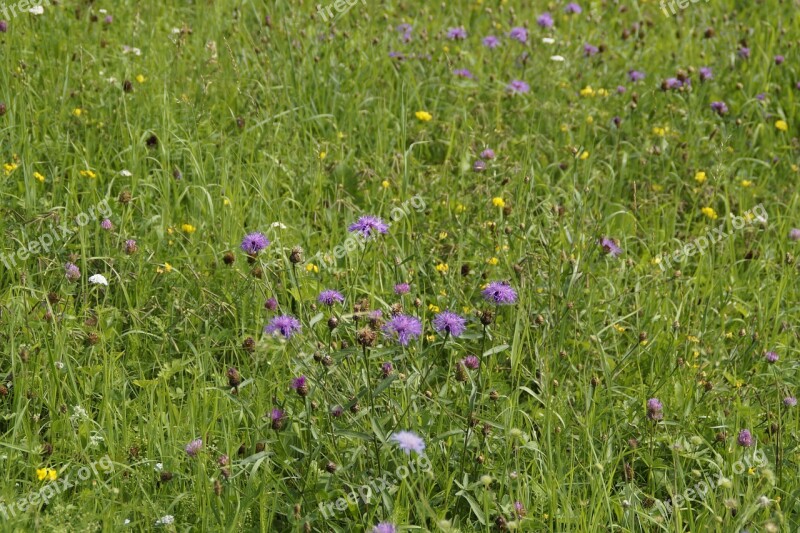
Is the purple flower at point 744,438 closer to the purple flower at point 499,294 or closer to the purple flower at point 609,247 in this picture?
the purple flower at point 499,294

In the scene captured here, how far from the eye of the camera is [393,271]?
3439 millimetres

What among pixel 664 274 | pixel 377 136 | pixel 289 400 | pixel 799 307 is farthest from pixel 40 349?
pixel 799 307

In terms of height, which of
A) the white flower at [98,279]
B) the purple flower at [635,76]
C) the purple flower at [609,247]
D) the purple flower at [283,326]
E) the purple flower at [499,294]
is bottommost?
the purple flower at [609,247]

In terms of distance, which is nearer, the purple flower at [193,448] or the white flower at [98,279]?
the purple flower at [193,448]

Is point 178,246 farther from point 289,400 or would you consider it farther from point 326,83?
point 326,83

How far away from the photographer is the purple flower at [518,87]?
452cm

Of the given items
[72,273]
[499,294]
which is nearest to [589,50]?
[499,294]

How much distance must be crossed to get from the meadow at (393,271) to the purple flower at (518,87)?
0.01m

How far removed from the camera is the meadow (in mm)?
2527

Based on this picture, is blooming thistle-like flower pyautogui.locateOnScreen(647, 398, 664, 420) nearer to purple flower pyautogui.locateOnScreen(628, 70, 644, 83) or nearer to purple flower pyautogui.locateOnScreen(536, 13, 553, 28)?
purple flower pyautogui.locateOnScreen(628, 70, 644, 83)

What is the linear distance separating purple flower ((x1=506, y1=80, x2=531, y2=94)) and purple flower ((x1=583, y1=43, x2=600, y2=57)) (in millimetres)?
571

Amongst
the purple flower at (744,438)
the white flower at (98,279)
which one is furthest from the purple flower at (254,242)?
the purple flower at (744,438)

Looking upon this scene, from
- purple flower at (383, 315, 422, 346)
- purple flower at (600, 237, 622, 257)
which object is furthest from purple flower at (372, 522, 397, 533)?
purple flower at (600, 237, 622, 257)

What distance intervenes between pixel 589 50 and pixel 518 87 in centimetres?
64
